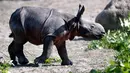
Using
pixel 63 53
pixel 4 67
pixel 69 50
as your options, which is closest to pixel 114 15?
pixel 69 50

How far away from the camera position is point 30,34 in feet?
29.2

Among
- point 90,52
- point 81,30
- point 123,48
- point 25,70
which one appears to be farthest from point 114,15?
point 123,48

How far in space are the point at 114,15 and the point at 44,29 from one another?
6.25 m

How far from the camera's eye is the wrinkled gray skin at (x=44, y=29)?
28.7ft

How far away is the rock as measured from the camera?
14602mm

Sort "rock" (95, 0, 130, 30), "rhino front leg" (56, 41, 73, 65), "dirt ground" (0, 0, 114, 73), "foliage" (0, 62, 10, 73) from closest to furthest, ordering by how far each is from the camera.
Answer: "foliage" (0, 62, 10, 73) < "dirt ground" (0, 0, 114, 73) < "rhino front leg" (56, 41, 73, 65) < "rock" (95, 0, 130, 30)

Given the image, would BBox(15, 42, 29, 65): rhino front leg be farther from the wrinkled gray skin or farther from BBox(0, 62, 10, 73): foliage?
BBox(0, 62, 10, 73): foliage

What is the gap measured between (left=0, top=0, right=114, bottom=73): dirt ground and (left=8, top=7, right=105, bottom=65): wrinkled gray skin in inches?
16.6

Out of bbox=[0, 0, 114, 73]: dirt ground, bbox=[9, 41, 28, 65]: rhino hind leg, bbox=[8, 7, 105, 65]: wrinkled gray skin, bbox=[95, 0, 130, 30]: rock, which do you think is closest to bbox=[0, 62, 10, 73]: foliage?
bbox=[0, 0, 114, 73]: dirt ground

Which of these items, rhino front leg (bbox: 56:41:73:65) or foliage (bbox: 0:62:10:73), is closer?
foliage (bbox: 0:62:10:73)

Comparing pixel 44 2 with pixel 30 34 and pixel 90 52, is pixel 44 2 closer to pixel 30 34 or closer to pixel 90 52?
pixel 90 52

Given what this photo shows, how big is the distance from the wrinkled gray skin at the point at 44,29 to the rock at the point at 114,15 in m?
5.40

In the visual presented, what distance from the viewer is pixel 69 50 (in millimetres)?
12234

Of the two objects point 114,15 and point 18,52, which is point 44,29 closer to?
point 18,52
